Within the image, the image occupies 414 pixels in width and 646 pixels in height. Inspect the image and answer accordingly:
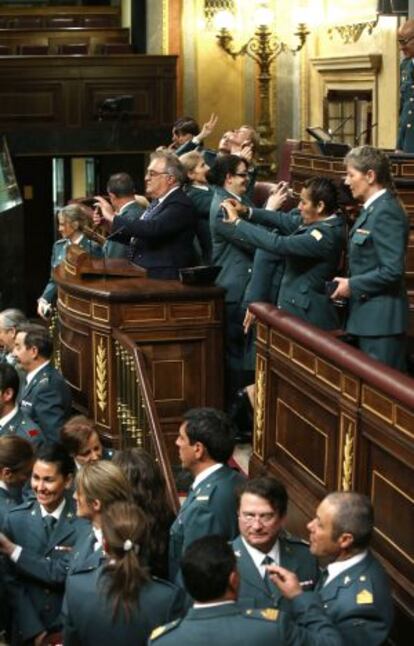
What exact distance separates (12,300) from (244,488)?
9.31 metres

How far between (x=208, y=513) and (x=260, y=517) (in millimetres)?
488

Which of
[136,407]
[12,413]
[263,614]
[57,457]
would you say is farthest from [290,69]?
[263,614]

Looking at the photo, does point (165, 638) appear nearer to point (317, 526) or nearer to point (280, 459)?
point (317, 526)

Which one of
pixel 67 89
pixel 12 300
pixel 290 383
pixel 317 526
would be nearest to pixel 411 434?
pixel 317 526

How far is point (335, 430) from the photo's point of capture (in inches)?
215

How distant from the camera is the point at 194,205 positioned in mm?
7980

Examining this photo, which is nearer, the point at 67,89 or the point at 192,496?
the point at 192,496

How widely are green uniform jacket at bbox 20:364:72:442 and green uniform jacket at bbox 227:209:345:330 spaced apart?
3.83 feet

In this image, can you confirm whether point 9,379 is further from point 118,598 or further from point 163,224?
point 118,598

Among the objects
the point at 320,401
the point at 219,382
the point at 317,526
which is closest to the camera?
the point at 317,526

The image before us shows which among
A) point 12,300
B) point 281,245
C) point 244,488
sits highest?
point 281,245

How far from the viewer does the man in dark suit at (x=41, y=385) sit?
6891 millimetres

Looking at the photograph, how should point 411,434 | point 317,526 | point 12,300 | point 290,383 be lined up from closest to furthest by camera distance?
point 317,526, point 411,434, point 290,383, point 12,300

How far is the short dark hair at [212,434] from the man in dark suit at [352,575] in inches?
28.2
